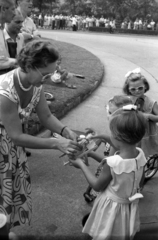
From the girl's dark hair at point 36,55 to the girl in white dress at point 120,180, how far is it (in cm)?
61

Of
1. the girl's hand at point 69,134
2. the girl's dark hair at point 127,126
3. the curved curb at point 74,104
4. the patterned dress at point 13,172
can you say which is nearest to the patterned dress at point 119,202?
the girl's dark hair at point 127,126

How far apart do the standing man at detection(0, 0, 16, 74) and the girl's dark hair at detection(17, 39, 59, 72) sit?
63.0 inches

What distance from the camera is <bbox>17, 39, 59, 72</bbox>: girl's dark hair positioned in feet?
6.70

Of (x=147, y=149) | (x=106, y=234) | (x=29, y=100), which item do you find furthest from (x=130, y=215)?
(x=147, y=149)

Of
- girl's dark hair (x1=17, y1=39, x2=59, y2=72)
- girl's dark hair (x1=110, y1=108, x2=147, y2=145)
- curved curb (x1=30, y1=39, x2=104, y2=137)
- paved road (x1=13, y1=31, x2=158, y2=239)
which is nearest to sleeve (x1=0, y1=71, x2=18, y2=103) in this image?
girl's dark hair (x1=17, y1=39, x2=59, y2=72)

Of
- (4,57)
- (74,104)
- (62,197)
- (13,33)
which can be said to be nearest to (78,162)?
A: (62,197)

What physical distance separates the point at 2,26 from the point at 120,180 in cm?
261

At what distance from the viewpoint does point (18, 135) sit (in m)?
2.14

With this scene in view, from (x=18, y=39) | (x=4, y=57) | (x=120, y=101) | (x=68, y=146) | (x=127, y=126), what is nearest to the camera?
(x=127, y=126)

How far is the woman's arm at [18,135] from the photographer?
210 cm

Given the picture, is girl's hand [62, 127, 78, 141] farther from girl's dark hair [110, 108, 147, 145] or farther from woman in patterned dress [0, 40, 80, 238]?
girl's dark hair [110, 108, 147, 145]

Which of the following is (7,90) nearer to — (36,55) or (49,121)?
(36,55)

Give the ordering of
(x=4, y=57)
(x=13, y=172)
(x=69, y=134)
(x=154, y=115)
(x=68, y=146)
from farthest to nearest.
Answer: (x=4, y=57) < (x=154, y=115) < (x=69, y=134) < (x=13, y=172) < (x=68, y=146)

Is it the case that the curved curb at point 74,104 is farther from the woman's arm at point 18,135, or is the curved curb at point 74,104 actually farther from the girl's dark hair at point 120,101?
the woman's arm at point 18,135
